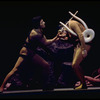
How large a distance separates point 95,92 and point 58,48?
1.50m

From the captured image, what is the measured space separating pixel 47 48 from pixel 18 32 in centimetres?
97

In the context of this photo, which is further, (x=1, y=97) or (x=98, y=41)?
(x=98, y=41)

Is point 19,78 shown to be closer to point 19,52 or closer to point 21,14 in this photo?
point 19,52

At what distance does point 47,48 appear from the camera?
7355mm

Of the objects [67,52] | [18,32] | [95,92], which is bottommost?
[95,92]

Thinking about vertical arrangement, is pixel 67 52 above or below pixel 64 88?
above

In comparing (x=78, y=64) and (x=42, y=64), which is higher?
(x=42, y=64)

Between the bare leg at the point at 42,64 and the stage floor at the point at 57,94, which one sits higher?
the bare leg at the point at 42,64

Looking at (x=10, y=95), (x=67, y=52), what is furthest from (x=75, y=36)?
(x=10, y=95)

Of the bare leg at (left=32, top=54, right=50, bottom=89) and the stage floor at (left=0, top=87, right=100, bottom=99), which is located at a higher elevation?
the bare leg at (left=32, top=54, right=50, bottom=89)

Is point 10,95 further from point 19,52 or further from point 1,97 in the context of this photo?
point 19,52

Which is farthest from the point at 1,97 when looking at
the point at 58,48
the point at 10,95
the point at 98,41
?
the point at 98,41

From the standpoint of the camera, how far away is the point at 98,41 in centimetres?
777

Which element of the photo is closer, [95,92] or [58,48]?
[95,92]
